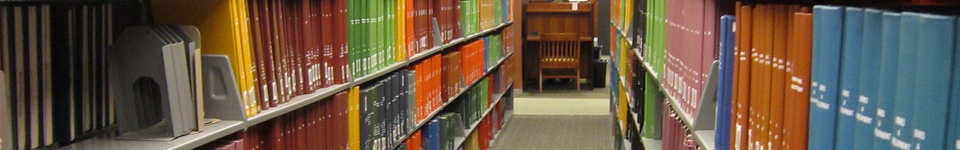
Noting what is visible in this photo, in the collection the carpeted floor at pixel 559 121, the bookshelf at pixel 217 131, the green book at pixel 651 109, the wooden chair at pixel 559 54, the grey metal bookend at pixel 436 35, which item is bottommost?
the carpeted floor at pixel 559 121

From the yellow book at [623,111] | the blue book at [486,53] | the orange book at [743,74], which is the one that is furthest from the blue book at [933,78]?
the blue book at [486,53]

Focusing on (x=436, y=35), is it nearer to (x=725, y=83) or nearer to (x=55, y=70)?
(x=55, y=70)

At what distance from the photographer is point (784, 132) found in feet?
3.40

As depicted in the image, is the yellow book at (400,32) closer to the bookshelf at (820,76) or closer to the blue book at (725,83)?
the bookshelf at (820,76)

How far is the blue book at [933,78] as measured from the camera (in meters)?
0.65

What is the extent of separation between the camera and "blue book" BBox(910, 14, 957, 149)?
2.12ft

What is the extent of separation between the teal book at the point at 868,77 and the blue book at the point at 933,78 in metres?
0.08

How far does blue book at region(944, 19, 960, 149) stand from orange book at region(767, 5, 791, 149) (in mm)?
378

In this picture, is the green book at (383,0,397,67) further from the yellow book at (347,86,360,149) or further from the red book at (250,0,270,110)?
the red book at (250,0,270,110)

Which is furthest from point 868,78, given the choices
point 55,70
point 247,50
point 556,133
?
point 556,133

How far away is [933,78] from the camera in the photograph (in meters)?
0.66

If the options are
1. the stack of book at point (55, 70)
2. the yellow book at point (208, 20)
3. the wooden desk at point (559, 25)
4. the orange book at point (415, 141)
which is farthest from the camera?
the wooden desk at point (559, 25)

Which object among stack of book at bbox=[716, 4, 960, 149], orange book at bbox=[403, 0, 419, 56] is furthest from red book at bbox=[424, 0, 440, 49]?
stack of book at bbox=[716, 4, 960, 149]

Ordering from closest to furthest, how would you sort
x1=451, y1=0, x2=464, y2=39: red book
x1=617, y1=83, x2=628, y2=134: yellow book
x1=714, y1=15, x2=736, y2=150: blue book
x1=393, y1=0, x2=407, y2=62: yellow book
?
x1=714, y1=15, x2=736, y2=150: blue book
x1=393, y1=0, x2=407, y2=62: yellow book
x1=617, y1=83, x2=628, y2=134: yellow book
x1=451, y1=0, x2=464, y2=39: red book
